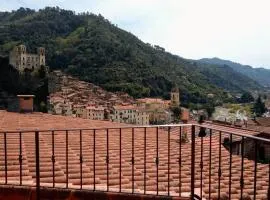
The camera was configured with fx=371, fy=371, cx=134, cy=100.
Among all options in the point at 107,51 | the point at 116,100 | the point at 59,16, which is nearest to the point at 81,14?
the point at 59,16

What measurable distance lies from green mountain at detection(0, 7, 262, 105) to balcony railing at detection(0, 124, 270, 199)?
9008cm

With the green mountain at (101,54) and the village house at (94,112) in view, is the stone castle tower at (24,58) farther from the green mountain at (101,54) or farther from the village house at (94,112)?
the village house at (94,112)

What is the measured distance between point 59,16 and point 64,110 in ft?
221

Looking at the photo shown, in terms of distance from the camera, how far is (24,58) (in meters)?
93.9

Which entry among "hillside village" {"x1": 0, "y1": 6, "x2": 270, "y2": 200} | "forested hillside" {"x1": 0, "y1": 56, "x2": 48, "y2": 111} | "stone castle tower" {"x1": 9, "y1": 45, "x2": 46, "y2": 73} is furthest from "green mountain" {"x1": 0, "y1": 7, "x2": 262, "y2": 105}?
"forested hillside" {"x1": 0, "y1": 56, "x2": 48, "y2": 111}

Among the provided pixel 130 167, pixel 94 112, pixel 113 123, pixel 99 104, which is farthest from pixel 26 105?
pixel 99 104

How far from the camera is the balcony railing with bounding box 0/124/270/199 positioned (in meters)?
4.25

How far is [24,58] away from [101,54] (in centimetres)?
2136

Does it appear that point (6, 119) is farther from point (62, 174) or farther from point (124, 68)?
point (124, 68)

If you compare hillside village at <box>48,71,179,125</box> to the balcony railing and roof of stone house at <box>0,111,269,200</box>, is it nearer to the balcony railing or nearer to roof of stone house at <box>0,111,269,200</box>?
roof of stone house at <box>0,111,269,200</box>

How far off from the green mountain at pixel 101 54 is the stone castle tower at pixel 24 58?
782 centimetres

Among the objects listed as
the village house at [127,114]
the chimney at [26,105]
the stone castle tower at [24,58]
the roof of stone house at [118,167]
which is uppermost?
the stone castle tower at [24,58]

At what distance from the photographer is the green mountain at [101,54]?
101125mm

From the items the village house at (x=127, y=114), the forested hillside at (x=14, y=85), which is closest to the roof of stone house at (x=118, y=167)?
the forested hillside at (x=14, y=85)
